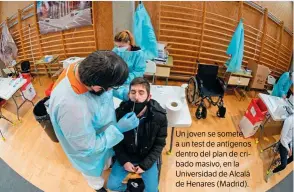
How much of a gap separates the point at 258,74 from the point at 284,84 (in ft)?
2.04

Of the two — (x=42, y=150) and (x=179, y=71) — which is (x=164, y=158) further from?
(x=179, y=71)

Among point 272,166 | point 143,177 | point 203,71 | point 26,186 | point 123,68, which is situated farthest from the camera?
point 203,71

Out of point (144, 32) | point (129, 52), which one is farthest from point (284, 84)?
point (129, 52)

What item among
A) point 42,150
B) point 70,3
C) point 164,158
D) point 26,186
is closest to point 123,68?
point 164,158

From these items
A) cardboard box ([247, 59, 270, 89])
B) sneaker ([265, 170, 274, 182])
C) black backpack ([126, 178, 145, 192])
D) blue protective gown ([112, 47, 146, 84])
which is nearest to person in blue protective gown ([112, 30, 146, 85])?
blue protective gown ([112, 47, 146, 84])

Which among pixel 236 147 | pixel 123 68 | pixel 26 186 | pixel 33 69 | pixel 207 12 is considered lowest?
pixel 26 186

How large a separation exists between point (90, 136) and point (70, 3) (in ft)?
8.90

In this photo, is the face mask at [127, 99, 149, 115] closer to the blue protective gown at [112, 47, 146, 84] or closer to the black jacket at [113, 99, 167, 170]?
the black jacket at [113, 99, 167, 170]

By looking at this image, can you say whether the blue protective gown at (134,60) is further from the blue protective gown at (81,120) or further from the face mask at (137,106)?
the blue protective gown at (81,120)

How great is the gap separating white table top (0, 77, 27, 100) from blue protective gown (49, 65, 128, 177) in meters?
1.75

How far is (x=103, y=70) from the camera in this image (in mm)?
859

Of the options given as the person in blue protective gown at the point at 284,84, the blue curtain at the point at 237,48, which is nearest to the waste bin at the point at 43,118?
the blue curtain at the point at 237,48

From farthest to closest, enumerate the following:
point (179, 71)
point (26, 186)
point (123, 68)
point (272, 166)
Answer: point (179, 71) < point (272, 166) < point (26, 186) < point (123, 68)

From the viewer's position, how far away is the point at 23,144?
2555mm
